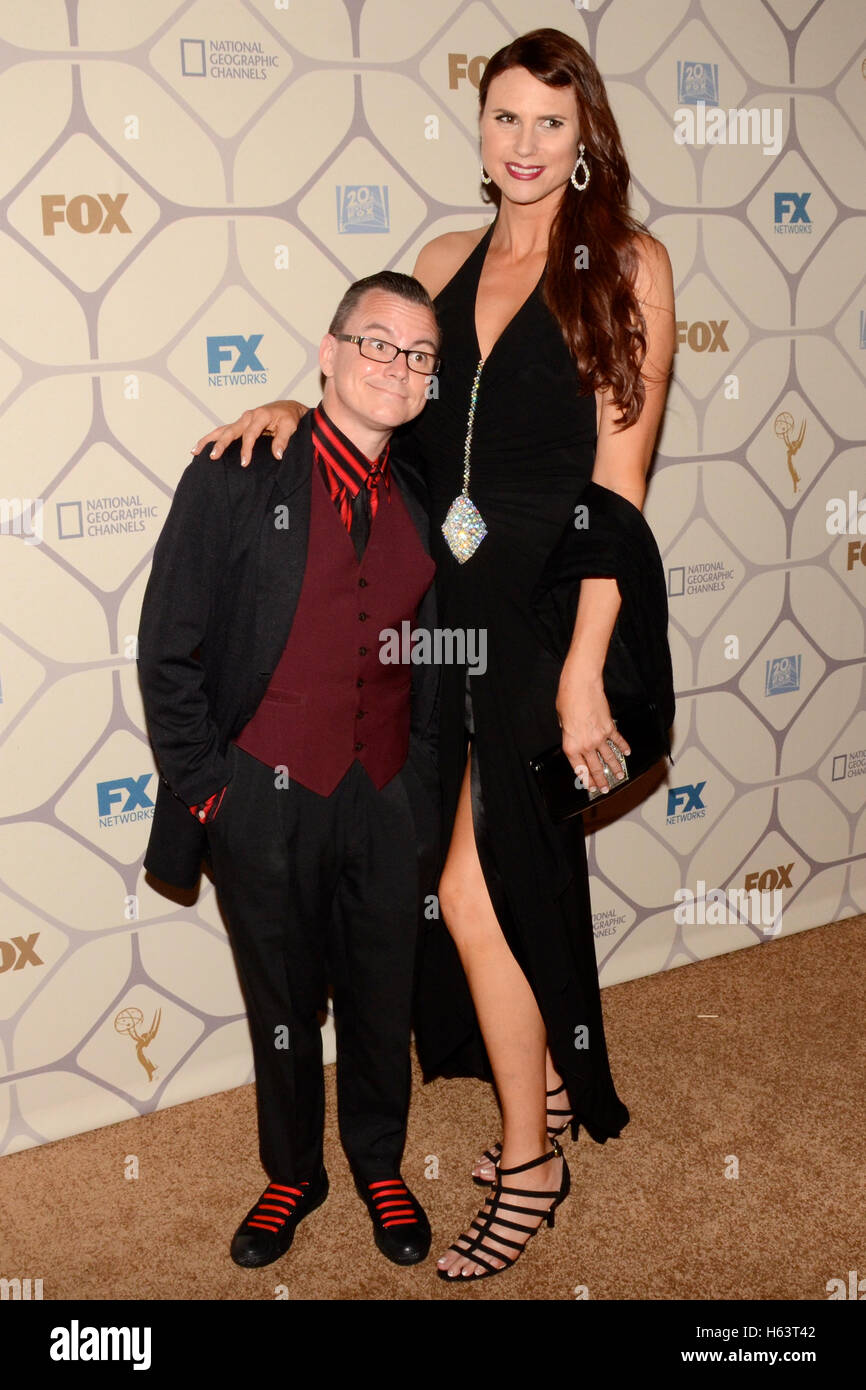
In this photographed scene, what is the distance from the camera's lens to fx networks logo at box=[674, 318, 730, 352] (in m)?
3.07

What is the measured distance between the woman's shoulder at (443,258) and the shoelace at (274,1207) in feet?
5.32

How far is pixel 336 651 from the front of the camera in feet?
7.01

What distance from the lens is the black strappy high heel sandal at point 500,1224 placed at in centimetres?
233

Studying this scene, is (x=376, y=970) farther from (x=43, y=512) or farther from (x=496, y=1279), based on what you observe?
(x=43, y=512)

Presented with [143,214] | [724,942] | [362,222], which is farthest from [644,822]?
[143,214]

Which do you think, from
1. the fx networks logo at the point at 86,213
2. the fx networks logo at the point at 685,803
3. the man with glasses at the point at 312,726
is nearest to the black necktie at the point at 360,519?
the man with glasses at the point at 312,726

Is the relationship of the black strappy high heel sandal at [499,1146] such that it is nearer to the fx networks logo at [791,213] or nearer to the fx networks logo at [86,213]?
the fx networks logo at [86,213]

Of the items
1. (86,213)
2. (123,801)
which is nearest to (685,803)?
(123,801)

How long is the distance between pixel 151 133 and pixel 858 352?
1816 millimetres

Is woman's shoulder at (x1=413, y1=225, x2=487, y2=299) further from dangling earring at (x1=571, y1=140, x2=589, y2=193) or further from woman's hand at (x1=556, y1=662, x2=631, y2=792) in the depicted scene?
woman's hand at (x1=556, y1=662, x2=631, y2=792)

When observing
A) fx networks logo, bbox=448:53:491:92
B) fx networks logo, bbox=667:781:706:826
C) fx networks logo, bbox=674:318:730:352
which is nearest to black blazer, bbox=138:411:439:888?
fx networks logo, bbox=448:53:491:92

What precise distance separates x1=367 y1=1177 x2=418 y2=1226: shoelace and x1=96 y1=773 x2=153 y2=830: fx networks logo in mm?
856

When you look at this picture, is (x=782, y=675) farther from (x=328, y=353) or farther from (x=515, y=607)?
(x=328, y=353)

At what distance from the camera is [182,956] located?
285 cm
